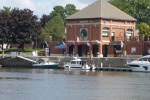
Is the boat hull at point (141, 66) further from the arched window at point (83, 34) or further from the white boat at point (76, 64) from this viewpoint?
the arched window at point (83, 34)

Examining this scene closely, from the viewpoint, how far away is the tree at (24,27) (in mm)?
142250

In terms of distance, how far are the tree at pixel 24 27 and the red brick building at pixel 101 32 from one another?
17650mm

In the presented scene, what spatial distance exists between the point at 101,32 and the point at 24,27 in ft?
89.0

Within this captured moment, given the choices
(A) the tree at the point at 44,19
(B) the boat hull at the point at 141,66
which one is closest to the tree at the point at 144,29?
(B) the boat hull at the point at 141,66

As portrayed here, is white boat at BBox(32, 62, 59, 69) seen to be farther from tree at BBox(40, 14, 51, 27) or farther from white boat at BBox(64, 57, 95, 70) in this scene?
tree at BBox(40, 14, 51, 27)

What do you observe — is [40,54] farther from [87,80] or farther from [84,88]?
[84,88]

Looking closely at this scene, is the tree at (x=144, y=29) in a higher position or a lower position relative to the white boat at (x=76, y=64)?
higher

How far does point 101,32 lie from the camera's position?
12300 cm

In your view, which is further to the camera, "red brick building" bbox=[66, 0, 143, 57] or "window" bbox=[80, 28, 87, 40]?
"window" bbox=[80, 28, 87, 40]

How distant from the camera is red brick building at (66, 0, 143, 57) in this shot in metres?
122

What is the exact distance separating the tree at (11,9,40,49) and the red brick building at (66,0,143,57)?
17.7 m

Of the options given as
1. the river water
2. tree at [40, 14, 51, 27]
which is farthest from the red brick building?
tree at [40, 14, 51, 27]

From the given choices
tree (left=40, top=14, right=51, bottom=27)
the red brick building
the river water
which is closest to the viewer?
the river water

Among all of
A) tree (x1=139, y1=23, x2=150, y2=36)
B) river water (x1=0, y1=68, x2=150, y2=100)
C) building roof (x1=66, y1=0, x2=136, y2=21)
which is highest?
building roof (x1=66, y1=0, x2=136, y2=21)
